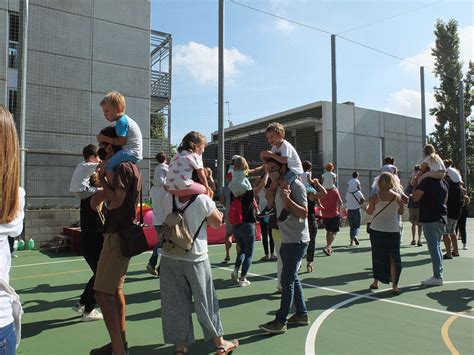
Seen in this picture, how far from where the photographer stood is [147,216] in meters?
8.57

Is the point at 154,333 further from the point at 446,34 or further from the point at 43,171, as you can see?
the point at 446,34

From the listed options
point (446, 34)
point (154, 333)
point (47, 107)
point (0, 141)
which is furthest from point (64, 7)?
point (446, 34)

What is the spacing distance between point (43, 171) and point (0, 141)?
366 inches

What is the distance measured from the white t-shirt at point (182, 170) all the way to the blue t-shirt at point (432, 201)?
4.22m

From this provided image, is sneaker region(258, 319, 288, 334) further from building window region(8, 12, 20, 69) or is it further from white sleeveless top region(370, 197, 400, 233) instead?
building window region(8, 12, 20, 69)

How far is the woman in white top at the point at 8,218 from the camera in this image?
1.44m

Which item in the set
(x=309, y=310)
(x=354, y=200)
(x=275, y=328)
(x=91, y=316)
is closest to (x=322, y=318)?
(x=309, y=310)

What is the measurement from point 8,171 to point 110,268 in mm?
A: 1790

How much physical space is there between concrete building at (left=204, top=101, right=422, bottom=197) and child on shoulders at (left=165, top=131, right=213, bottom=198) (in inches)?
527

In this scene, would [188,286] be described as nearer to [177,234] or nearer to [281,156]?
[177,234]

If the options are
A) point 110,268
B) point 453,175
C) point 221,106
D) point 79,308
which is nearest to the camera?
point 110,268

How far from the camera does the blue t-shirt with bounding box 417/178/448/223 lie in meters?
6.04

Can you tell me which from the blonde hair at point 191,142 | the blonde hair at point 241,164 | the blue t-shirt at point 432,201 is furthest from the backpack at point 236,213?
the blue t-shirt at point 432,201

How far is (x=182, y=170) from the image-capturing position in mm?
3234
